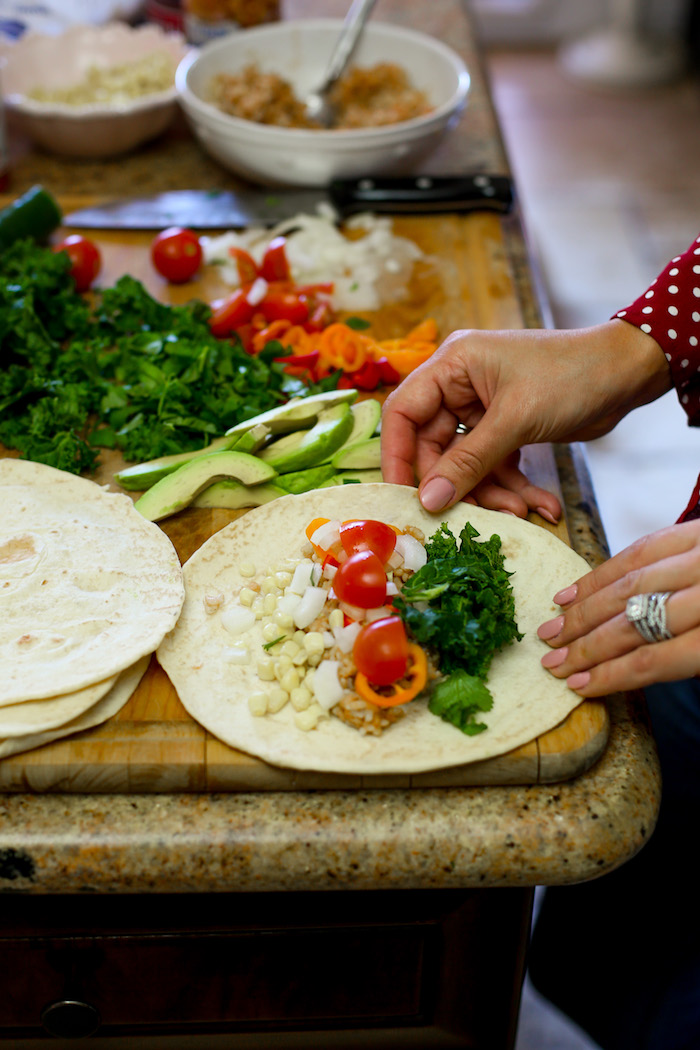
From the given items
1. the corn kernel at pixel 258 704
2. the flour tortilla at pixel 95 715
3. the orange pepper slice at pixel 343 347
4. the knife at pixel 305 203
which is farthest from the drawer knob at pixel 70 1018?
the knife at pixel 305 203

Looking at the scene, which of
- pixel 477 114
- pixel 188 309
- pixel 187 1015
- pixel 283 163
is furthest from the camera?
pixel 477 114

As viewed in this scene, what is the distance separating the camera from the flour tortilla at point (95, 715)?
1.44 meters

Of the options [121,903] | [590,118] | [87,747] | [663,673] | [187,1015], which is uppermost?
[663,673]

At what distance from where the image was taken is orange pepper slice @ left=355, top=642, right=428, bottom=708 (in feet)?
4.83

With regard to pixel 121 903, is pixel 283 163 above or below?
above

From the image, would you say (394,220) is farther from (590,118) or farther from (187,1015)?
(590,118)

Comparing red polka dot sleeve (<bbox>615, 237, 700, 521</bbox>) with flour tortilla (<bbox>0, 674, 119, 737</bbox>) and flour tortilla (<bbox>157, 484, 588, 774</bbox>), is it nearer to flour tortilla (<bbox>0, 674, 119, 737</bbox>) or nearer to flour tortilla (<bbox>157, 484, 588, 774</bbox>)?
flour tortilla (<bbox>157, 484, 588, 774</bbox>)

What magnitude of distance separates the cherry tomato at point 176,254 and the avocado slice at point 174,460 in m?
0.78

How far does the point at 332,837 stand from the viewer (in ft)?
4.61

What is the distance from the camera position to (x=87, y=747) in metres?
1.48

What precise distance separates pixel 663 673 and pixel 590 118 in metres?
7.23

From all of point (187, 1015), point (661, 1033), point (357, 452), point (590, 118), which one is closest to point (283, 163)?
point (357, 452)

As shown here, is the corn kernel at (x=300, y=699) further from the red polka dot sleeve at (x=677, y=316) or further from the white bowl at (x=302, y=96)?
the white bowl at (x=302, y=96)

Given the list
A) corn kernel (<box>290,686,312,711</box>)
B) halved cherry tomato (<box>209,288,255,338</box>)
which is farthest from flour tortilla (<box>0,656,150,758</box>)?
halved cherry tomato (<box>209,288,255,338</box>)
